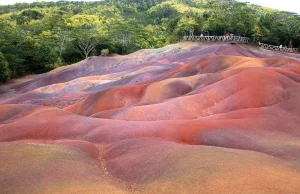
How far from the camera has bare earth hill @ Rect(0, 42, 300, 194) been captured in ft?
40.1

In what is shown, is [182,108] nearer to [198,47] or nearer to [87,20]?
[198,47]

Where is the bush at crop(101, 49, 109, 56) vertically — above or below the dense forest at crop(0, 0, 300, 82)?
below

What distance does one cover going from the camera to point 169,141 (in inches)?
656

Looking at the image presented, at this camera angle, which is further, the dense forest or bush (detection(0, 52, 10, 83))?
the dense forest

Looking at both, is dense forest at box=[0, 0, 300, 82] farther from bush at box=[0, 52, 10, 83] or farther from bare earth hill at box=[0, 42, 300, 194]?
bare earth hill at box=[0, 42, 300, 194]

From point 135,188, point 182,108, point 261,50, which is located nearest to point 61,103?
point 182,108

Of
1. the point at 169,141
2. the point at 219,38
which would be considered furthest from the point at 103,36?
the point at 169,141

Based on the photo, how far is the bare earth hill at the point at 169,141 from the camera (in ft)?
40.1

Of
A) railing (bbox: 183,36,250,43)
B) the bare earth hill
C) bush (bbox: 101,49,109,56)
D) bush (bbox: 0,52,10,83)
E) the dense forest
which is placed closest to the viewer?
Result: the bare earth hill

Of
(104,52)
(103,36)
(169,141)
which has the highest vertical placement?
(169,141)

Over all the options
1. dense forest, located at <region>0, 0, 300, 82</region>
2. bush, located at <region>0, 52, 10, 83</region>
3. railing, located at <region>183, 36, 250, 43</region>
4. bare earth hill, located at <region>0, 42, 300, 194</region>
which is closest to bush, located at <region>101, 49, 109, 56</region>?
dense forest, located at <region>0, 0, 300, 82</region>

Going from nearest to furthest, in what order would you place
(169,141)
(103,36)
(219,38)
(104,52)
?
(169,141) → (219,38) → (103,36) → (104,52)

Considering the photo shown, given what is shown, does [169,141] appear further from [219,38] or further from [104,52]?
[104,52]

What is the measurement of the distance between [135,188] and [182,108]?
1280 centimetres
